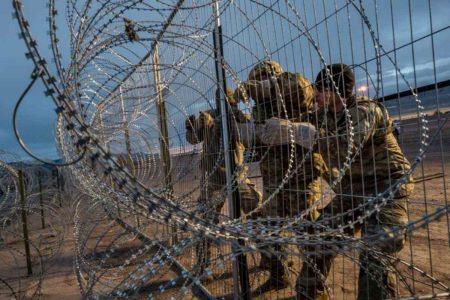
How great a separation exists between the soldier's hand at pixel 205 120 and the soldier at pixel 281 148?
71cm

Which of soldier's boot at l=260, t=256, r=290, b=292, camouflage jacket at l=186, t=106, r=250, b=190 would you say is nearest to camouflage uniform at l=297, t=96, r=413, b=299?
soldier's boot at l=260, t=256, r=290, b=292

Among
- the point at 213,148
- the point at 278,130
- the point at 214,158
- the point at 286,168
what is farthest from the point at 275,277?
the point at 278,130

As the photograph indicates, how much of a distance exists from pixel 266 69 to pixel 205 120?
162cm

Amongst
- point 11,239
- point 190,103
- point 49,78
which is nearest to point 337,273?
point 190,103

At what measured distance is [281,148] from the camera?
335cm

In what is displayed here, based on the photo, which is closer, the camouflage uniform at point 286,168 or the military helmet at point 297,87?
the military helmet at point 297,87

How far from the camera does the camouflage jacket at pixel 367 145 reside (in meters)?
2.58

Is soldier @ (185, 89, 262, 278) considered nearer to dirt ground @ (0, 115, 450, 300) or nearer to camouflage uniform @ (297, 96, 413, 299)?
dirt ground @ (0, 115, 450, 300)

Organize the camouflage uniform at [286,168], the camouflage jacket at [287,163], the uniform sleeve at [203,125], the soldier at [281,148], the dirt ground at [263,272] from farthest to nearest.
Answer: the uniform sleeve at [203,125] → the dirt ground at [263,272] → the camouflage jacket at [287,163] → the camouflage uniform at [286,168] → the soldier at [281,148]

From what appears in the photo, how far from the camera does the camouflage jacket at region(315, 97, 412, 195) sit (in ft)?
8.46

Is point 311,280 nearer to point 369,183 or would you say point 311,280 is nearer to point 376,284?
point 376,284

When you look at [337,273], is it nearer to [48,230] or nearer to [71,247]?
[71,247]

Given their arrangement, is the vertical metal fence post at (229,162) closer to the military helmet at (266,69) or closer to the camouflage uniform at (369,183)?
the military helmet at (266,69)

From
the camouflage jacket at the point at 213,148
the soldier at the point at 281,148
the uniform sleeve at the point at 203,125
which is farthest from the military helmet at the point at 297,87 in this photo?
the uniform sleeve at the point at 203,125
